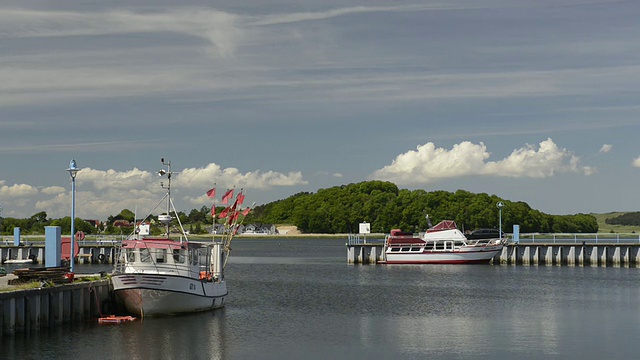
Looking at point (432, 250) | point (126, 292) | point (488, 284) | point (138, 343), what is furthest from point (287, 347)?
point (432, 250)

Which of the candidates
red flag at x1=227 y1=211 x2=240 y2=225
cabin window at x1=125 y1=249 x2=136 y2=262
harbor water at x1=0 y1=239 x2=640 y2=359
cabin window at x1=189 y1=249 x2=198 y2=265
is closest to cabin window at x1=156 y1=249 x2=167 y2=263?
cabin window at x1=125 y1=249 x2=136 y2=262

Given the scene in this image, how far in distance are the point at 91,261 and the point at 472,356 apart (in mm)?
87172

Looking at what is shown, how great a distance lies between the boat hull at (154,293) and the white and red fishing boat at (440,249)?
6575 cm

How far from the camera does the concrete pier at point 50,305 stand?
40.8m

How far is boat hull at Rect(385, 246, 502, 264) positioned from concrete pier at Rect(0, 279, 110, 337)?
68030 millimetres

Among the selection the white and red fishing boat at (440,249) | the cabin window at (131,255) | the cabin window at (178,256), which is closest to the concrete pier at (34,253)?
the white and red fishing boat at (440,249)

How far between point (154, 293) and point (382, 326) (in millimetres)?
14512

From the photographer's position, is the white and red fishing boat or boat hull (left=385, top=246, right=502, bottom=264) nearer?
boat hull (left=385, top=246, right=502, bottom=264)

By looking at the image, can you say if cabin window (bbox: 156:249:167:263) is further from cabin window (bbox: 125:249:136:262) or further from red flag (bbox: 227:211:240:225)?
red flag (bbox: 227:211:240:225)

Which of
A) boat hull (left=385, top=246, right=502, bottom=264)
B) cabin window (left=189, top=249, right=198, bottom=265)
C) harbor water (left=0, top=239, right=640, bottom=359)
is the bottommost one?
harbor water (left=0, top=239, right=640, bottom=359)

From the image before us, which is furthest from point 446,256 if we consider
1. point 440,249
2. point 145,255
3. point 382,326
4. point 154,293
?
point 145,255

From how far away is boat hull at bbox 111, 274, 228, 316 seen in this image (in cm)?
4928

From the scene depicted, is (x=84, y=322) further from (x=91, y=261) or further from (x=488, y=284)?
(x=91, y=261)

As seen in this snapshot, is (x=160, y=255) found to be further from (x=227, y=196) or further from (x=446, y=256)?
(x=446, y=256)
